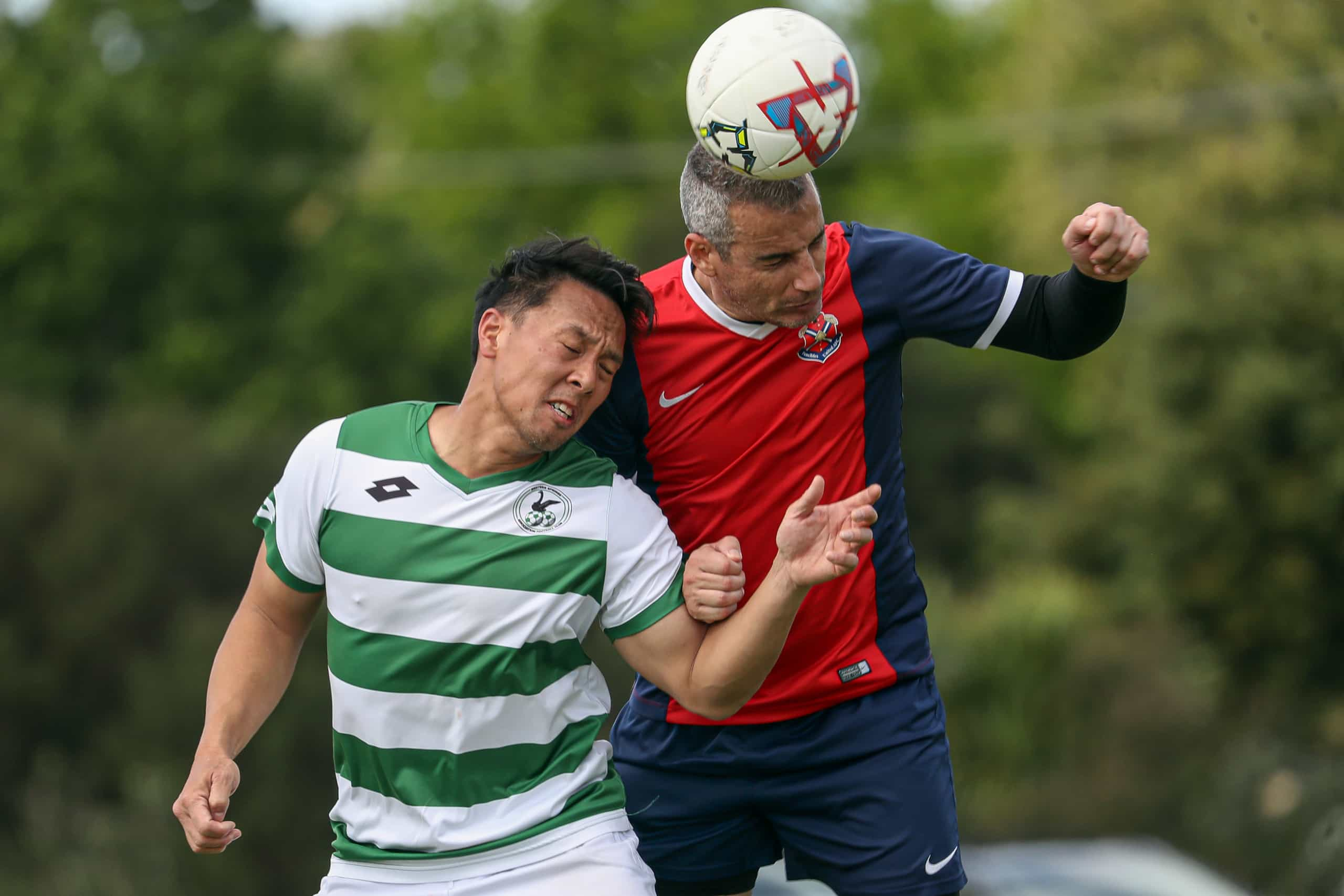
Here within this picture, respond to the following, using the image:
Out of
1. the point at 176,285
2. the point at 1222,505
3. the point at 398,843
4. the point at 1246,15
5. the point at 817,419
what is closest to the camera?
the point at 398,843

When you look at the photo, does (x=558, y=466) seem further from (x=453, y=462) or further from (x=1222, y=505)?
(x=1222, y=505)

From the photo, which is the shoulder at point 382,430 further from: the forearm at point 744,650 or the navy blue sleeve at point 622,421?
the forearm at point 744,650

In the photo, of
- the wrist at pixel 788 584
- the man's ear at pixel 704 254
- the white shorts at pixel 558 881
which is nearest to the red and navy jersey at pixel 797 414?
the man's ear at pixel 704 254

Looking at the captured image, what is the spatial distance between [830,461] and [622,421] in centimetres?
58

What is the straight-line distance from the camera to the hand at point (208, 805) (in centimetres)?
377

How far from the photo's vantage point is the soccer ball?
13.1 ft

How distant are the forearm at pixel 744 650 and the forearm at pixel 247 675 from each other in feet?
3.56

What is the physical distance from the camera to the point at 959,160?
123ft

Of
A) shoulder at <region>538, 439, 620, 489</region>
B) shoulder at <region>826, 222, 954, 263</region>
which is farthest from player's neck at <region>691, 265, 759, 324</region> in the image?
shoulder at <region>538, 439, 620, 489</region>

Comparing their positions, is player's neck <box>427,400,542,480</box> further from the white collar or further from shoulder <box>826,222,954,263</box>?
shoulder <box>826,222,954,263</box>

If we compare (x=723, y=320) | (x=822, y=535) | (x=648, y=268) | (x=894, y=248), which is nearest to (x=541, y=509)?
(x=822, y=535)

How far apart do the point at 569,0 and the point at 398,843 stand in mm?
36467

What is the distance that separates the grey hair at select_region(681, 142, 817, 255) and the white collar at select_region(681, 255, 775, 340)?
173mm

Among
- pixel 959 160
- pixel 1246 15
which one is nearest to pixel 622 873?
pixel 1246 15
